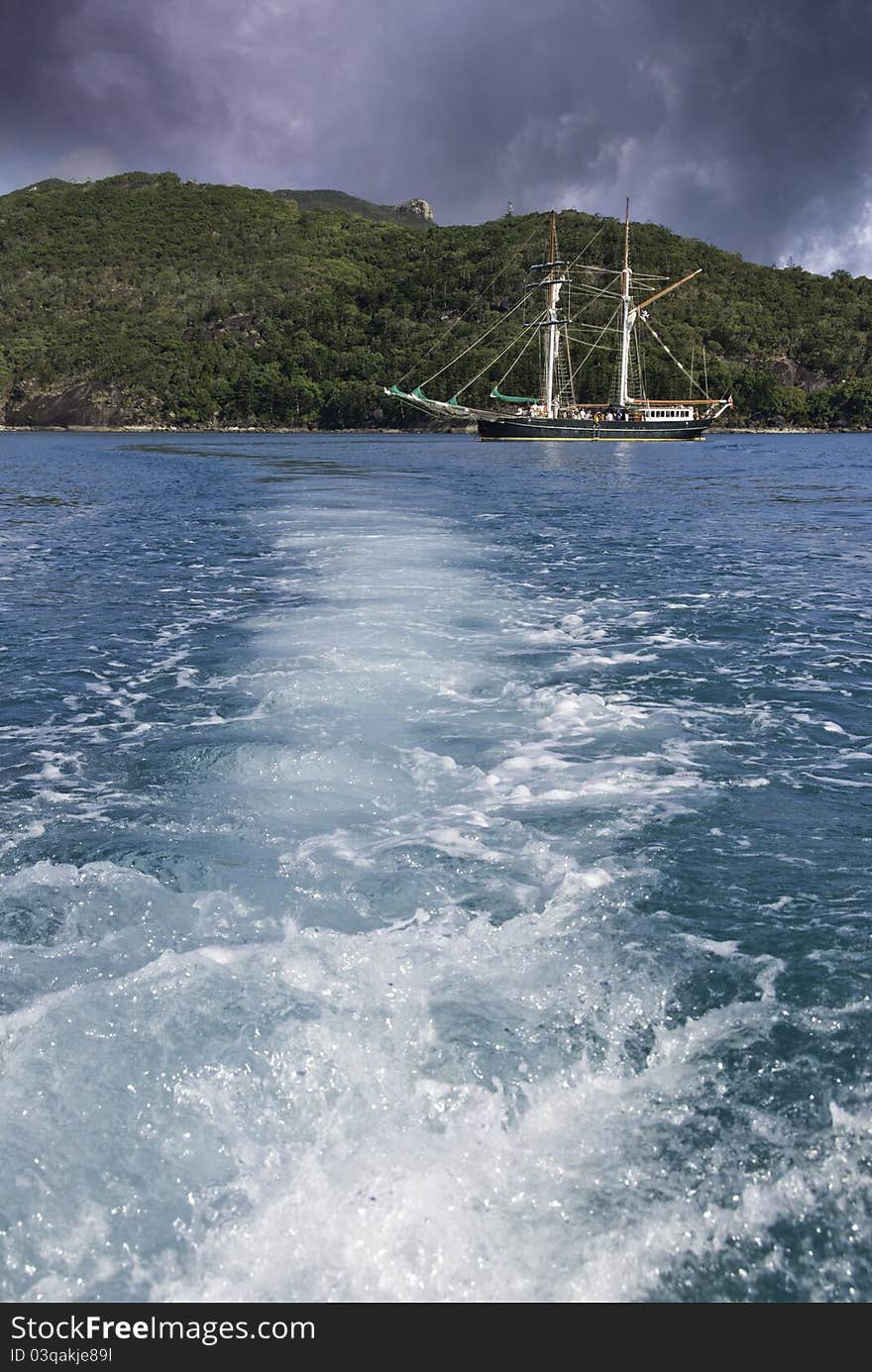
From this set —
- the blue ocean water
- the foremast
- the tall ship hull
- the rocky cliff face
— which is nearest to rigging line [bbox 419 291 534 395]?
the rocky cliff face

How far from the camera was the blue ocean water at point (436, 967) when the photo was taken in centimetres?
337

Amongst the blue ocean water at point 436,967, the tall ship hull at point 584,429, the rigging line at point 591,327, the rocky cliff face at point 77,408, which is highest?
the rigging line at point 591,327

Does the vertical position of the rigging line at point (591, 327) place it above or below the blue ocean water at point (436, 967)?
above

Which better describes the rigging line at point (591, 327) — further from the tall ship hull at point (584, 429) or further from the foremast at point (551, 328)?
the tall ship hull at point (584, 429)

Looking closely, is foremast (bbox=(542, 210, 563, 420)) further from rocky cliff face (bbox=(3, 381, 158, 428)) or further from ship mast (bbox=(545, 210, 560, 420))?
rocky cliff face (bbox=(3, 381, 158, 428))

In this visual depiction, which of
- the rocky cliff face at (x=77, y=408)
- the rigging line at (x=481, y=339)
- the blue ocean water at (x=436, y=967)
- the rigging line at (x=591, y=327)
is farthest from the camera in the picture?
the rocky cliff face at (x=77, y=408)

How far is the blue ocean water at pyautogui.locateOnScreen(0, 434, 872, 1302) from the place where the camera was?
133 inches

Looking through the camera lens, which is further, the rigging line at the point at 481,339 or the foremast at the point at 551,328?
the rigging line at the point at 481,339

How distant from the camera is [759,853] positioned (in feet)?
20.5

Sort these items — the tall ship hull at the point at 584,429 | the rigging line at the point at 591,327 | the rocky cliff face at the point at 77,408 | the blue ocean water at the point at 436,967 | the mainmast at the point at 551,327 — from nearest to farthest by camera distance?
the blue ocean water at the point at 436,967, the tall ship hull at the point at 584,429, the mainmast at the point at 551,327, the rigging line at the point at 591,327, the rocky cliff face at the point at 77,408

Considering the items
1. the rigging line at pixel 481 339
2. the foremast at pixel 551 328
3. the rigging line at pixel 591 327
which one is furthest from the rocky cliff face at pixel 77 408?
the foremast at pixel 551 328

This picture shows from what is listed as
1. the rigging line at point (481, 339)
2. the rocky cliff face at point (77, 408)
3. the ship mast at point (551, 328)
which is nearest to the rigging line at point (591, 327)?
the rigging line at point (481, 339)
